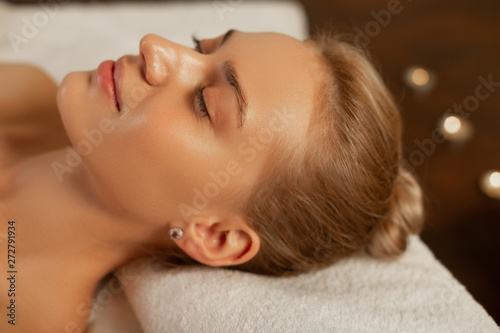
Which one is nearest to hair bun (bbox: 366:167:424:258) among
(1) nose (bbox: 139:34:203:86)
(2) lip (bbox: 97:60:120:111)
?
(1) nose (bbox: 139:34:203:86)

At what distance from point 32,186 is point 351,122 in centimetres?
70

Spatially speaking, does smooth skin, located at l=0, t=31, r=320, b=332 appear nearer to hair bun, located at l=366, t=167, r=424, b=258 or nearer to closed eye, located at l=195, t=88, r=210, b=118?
closed eye, located at l=195, t=88, r=210, b=118

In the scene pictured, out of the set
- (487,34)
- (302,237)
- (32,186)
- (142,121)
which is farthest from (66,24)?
(487,34)

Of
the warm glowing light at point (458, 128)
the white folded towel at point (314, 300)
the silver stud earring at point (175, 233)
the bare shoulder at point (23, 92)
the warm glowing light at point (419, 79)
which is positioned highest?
the bare shoulder at point (23, 92)

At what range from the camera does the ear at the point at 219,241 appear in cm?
98

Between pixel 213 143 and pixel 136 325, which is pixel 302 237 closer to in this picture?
pixel 213 143

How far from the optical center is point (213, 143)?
0.90 m

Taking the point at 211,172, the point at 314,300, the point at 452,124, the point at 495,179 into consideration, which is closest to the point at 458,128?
the point at 452,124

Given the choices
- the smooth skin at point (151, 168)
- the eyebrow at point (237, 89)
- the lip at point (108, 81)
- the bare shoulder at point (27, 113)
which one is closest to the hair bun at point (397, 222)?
the smooth skin at point (151, 168)

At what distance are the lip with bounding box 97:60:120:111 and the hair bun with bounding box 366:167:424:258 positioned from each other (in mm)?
631

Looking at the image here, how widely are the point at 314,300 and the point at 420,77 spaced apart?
1.04 metres

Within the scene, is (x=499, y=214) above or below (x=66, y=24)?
below

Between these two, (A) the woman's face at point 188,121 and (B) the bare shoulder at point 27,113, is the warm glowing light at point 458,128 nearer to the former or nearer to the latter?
(A) the woman's face at point 188,121

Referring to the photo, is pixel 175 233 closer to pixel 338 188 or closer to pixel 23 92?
pixel 338 188
